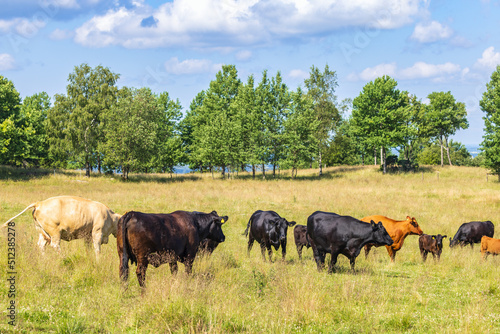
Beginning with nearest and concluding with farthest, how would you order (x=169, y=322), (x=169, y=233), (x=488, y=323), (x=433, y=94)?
(x=169, y=322) → (x=488, y=323) → (x=169, y=233) → (x=433, y=94)

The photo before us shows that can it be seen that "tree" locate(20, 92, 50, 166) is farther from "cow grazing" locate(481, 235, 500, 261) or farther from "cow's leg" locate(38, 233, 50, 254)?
"cow grazing" locate(481, 235, 500, 261)

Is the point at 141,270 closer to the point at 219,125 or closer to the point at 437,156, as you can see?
the point at 219,125

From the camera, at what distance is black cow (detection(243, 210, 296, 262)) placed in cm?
1155

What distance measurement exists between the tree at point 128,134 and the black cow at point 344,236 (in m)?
39.6

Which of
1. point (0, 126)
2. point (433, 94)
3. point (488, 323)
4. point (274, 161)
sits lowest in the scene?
point (488, 323)

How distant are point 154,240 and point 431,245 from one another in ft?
32.5

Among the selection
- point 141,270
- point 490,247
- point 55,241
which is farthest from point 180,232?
point 490,247

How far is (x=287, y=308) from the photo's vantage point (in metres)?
6.66

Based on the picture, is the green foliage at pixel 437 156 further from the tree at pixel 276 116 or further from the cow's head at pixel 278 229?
the cow's head at pixel 278 229

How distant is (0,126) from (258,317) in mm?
41103

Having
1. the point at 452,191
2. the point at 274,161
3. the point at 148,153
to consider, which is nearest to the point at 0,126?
the point at 148,153

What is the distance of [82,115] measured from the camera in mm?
48531

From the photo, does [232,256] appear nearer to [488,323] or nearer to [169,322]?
[169,322]

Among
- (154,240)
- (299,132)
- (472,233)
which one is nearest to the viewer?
(154,240)
